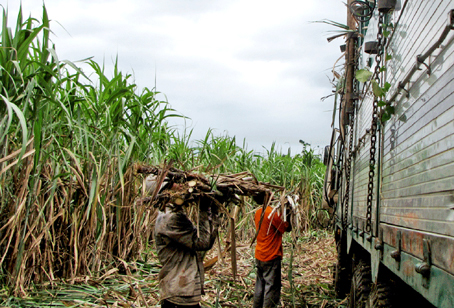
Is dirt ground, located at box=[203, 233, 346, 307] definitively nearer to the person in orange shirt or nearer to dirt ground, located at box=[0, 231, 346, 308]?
dirt ground, located at box=[0, 231, 346, 308]

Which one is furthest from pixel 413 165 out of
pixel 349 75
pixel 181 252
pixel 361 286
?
pixel 349 75

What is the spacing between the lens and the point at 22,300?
163 inches

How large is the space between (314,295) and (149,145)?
9.96 feet

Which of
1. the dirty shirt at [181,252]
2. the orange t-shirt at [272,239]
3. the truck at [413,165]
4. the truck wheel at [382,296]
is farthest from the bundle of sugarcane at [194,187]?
the orange t-shirt at [272,239]

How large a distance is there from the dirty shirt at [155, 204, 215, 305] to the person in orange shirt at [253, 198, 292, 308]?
1.51m

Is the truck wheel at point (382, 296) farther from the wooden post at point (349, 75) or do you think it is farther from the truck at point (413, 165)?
the wooden post at point (349, 75)

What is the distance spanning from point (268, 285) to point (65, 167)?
109 inches

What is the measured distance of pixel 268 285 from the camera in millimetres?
5430

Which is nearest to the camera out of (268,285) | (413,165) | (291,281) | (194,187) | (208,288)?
(413,165)

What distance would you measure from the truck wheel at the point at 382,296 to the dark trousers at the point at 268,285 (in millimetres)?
2503

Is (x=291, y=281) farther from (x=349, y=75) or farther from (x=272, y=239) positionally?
(x=349, y=75)

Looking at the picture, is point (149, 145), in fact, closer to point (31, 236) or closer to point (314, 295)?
point (31, 236)

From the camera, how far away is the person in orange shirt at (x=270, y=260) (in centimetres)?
543

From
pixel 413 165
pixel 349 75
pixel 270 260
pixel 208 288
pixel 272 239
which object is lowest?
pixel 208 288
